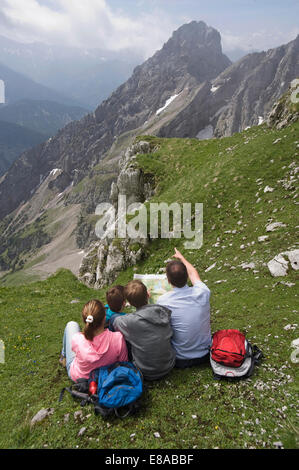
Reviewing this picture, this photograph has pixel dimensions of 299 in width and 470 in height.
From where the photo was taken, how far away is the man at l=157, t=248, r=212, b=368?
8.27 metres

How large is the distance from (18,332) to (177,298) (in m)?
11.0

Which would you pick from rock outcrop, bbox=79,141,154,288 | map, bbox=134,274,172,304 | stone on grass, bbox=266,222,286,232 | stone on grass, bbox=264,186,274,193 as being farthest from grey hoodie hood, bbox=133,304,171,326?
rock outcrop, bbox=79,141,154,288

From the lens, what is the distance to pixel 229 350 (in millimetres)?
7852

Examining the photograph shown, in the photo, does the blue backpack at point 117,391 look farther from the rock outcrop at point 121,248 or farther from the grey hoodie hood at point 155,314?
the rock outcrop at point 121,248

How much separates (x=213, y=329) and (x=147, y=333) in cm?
500

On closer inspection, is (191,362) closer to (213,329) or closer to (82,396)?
(213,329)

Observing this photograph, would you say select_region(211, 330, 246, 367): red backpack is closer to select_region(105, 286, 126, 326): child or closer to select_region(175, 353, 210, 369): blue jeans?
select_region(175, 353, 210, 369): blue jeans

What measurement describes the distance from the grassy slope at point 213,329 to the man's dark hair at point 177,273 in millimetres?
2976

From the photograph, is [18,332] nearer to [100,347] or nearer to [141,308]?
[100,347]

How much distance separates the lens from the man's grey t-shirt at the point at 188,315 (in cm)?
827

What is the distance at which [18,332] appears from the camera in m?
14.9
